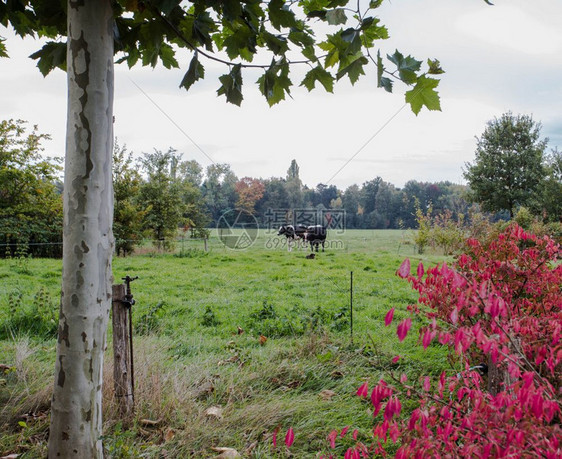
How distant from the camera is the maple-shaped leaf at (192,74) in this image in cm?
251

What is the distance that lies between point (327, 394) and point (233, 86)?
102 inches

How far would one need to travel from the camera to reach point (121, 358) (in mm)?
2957

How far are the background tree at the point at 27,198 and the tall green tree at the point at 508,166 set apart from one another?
2455cm

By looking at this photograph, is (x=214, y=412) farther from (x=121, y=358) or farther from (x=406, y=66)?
(x=406, y=66)

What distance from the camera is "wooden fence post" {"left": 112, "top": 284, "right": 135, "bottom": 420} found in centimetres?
287

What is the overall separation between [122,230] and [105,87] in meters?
15.0

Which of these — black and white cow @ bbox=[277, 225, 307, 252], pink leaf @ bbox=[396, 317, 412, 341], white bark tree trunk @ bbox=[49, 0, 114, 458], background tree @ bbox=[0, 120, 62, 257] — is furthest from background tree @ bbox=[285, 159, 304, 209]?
pink leaf @ bbox=[396, 317, 412, 341]

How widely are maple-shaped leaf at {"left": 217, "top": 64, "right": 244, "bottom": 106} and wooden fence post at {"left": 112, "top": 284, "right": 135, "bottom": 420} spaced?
1.65 metres

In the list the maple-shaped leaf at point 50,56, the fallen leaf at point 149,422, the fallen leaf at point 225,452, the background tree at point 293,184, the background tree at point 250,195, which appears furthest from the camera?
the background tree at point 250,195

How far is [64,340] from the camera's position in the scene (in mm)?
1856

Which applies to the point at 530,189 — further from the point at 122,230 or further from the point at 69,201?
the point at 69,201

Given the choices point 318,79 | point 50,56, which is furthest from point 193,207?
point 318,79

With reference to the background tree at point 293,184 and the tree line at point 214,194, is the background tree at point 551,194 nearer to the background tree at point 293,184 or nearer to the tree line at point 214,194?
the tree line at point 214,194

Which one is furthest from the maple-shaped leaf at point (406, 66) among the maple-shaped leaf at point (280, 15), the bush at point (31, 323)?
the bush at point (31, 323)
